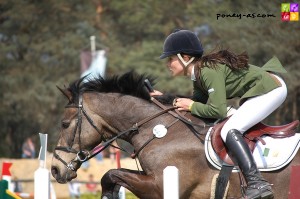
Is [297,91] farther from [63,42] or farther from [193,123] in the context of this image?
[193,123]

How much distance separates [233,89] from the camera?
587cm

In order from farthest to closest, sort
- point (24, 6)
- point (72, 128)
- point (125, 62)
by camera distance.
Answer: point (24, 6), point (125, 62), point (72, 128)

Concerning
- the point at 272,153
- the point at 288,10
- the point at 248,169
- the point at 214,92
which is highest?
the point at 288,10

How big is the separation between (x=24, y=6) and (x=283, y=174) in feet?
93.4

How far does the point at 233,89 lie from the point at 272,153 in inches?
27.7

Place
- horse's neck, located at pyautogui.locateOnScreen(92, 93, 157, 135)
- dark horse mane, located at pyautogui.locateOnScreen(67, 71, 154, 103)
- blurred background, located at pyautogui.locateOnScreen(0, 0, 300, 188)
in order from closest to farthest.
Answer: horse's neck, located at pyautogui.locateOnScreen(92, 93, 157, 135)
dark horse mane, located at pyautogui.locateOnScreen(67, 71, 154, 103)
blurred background, located at pyautogui.locateOnScreen(0, 0, 300, 188)

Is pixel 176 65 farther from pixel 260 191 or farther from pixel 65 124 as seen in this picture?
pixel 260 191

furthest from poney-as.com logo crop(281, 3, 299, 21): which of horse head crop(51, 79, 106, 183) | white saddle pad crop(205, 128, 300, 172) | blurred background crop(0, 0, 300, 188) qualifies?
white saddle pad crop(205, 128, 300, 172)

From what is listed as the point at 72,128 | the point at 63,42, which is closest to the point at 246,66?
the point at 72,128

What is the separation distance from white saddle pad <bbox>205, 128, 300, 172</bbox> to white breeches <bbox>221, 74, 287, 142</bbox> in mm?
208

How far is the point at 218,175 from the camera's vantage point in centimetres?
572

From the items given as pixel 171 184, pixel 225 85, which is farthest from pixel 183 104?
pixel 171 184

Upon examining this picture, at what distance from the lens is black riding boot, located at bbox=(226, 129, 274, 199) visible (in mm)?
5484

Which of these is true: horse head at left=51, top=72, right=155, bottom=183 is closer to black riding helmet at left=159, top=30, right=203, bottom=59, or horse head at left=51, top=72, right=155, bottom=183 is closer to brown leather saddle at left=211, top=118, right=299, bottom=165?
black riding helmet at left=159, top=30, right=203, bottom=59
